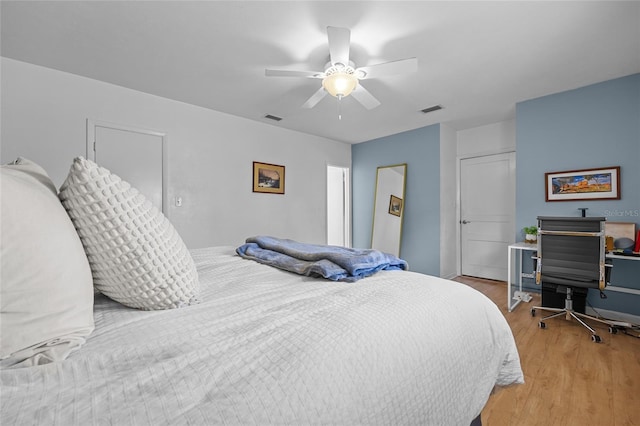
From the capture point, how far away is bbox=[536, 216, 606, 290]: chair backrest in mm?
2388

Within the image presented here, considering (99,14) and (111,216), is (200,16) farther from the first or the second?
(111,216)

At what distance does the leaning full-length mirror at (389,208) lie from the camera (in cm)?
487

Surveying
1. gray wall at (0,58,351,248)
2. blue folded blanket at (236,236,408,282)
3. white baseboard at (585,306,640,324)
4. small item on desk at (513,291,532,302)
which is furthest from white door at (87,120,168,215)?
white baseboard at (585,306,640,324)

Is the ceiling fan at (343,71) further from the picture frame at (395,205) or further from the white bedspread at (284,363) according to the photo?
A: the picture frame at (395,205)

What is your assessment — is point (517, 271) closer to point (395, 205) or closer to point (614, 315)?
point (614, 315)

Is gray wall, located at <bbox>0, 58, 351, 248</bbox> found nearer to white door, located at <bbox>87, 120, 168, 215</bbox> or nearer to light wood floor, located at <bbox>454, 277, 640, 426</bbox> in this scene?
white door, located at <bbox>87, 120, 168, 215</bbox>

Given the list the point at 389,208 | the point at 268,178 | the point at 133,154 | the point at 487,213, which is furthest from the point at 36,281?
the point at 487,213

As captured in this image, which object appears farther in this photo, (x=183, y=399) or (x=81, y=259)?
(x=81, y=259)

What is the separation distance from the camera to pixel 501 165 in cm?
429

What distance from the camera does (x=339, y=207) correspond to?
638 cm

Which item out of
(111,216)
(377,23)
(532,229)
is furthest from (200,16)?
(532,229)

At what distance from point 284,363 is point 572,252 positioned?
309cm

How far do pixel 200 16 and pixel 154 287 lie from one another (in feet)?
6.80

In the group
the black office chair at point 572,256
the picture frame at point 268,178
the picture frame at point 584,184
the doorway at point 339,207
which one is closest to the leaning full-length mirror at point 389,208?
the doorway at point 339,207
